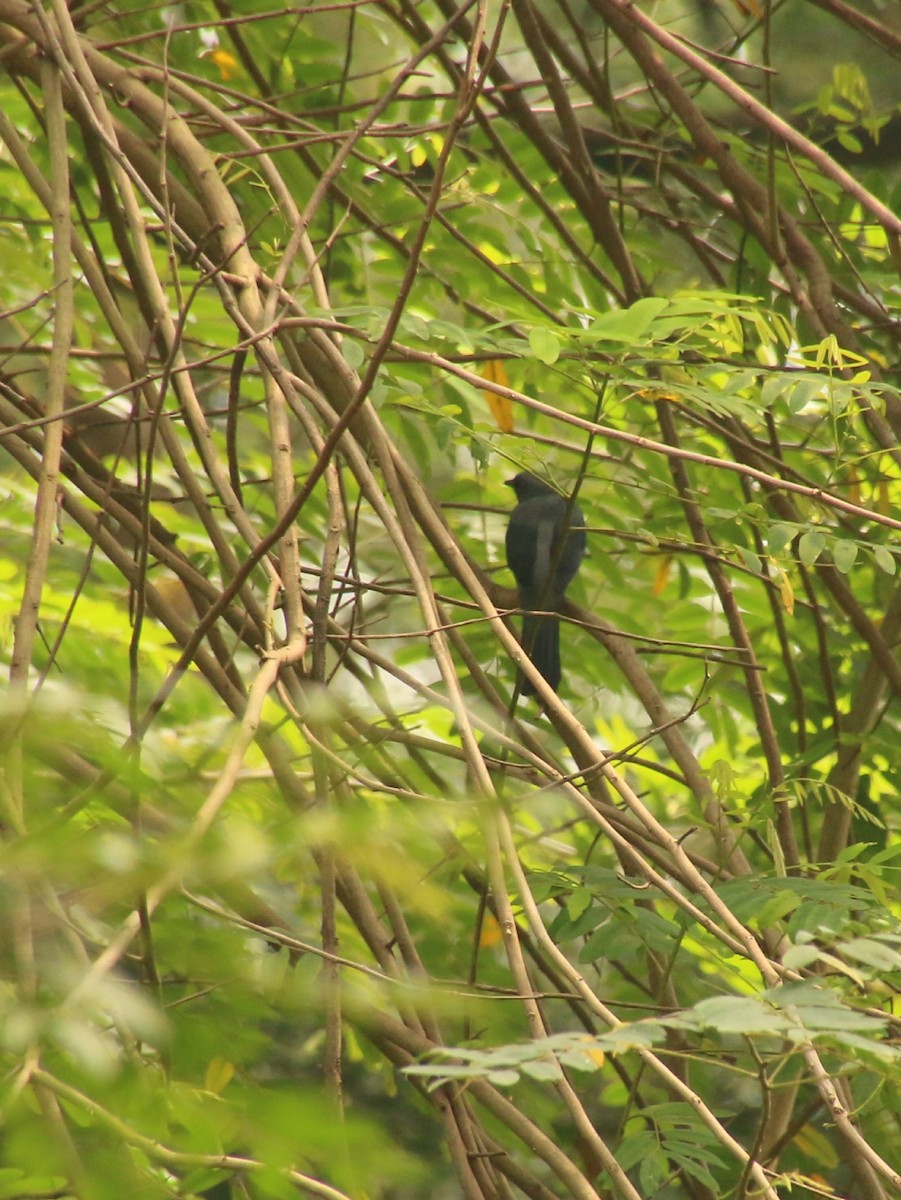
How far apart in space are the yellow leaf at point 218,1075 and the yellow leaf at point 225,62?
120 inches

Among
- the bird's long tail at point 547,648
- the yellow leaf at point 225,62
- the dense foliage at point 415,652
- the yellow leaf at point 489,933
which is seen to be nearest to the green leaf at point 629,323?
the dense foliage at point 415,652

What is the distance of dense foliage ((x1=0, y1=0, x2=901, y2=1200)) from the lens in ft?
3.35

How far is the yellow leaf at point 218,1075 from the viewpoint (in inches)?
45.4

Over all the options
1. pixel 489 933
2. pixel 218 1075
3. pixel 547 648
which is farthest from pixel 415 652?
pixel 218 1075

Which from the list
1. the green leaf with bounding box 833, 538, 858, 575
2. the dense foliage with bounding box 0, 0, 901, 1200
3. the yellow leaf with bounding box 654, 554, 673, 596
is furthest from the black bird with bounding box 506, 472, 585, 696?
the green leaf with bounding box 833, 538, 858, 575

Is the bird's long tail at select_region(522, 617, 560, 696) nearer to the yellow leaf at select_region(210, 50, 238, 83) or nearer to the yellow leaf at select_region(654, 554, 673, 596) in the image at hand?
the yellow leaf at select_region(654, 554, 673, 596)

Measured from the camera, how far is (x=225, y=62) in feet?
12.0

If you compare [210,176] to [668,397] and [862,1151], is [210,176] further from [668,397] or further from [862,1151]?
[862,1151]

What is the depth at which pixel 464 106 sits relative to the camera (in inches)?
66.4

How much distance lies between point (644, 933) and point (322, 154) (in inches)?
89.6

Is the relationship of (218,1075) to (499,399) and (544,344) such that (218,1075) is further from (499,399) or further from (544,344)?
(499,399)

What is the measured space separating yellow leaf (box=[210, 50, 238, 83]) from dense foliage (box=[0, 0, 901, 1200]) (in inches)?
0.7

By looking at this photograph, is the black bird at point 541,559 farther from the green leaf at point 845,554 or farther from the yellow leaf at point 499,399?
the green leaf at point 845,554

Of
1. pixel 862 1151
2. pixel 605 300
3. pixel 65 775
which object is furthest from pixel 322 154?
pixel 862 1151
